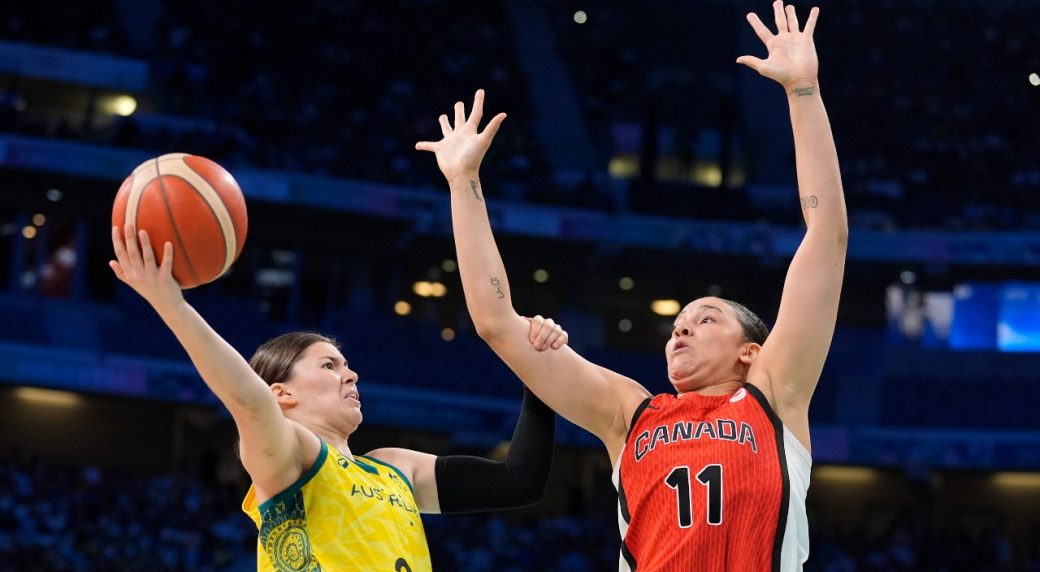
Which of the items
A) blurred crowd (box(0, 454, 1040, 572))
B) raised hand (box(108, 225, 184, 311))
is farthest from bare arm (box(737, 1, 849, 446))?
blurred crowd (box(0, 454, 1040, 572))

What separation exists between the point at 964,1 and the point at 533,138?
12441 millimetres

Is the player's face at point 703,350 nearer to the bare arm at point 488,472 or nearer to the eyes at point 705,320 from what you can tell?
the eyes at point 705,320

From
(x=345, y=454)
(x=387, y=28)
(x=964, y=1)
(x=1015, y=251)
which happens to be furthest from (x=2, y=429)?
(x=964, y=1)

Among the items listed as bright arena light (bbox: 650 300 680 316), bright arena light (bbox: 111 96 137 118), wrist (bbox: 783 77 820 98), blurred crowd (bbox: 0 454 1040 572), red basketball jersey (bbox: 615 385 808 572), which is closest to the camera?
red basketball jersey (bbox: 615 385 808 572)

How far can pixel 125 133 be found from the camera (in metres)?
22.8

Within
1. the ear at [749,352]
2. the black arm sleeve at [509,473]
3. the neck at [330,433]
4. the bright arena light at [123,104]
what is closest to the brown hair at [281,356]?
the neck at [330,433]

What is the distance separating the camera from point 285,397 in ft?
13.4

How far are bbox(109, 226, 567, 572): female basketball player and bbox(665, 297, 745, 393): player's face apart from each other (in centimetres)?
36

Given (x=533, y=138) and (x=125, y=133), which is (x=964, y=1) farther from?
(x=125, y=133)

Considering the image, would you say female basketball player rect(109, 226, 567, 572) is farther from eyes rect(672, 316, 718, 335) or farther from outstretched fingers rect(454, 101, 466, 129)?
outstretched fingers rect(454, 101, 466, 129)

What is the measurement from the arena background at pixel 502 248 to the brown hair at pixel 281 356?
15.3 metres

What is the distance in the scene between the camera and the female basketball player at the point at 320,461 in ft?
10.9

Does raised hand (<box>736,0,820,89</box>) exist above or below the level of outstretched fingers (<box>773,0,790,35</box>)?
below

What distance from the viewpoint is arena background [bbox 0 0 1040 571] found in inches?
873
